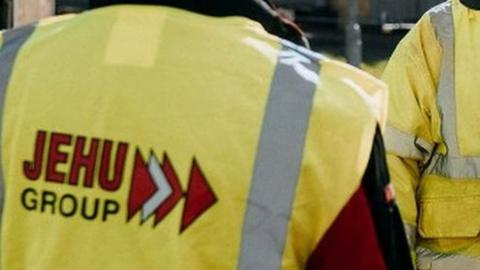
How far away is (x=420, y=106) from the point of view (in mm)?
2928

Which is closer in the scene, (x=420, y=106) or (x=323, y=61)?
(x=323, y=61)

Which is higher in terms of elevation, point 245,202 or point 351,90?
point 351,90

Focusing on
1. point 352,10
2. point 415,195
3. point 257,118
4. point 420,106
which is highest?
point 257,118

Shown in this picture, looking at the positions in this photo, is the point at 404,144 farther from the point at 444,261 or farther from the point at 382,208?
the point at 382,208

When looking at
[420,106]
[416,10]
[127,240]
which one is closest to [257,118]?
[127,240]

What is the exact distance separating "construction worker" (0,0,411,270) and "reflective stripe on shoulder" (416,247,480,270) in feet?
3.83

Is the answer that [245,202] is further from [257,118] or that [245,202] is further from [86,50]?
[86,50]

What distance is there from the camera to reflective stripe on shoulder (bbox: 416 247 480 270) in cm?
296

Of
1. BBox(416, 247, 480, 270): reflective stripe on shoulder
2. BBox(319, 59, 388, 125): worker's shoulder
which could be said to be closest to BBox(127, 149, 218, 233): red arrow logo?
BBox(319, 59, 388, 125): worker's shoulder

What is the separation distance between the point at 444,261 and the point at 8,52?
144cm

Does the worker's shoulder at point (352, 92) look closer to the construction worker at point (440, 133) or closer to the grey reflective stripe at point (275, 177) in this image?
the grey reflective stripe at point (275, 177)

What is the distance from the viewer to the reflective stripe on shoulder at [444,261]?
2963mm

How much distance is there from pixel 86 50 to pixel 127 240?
27 centimetres

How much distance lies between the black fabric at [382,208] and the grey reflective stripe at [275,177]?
0.37 feet
